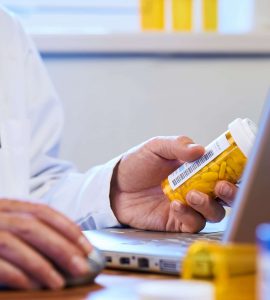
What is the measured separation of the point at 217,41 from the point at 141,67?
0.59ft

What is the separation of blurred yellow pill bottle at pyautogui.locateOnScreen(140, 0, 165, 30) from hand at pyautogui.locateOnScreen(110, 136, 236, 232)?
660mm

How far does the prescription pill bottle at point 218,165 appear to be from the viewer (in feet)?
2.79

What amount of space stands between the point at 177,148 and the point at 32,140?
46 centimetres

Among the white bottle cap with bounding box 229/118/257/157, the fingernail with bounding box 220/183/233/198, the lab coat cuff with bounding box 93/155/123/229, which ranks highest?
the white bottle cap with bounding box 229/118/257/157

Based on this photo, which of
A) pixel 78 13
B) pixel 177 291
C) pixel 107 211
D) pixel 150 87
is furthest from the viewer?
pixel 78 13

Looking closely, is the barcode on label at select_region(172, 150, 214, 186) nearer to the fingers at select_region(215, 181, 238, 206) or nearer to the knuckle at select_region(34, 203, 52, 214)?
the fingers at select_region(215, 181, 238, 206)

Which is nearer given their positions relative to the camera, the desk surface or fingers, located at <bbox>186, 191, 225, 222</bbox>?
the desk surface

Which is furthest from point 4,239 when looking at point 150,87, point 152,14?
point 152,14

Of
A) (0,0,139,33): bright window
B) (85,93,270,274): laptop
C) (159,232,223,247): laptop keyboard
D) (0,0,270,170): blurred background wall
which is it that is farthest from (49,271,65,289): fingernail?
(0,0,139,33): bright window

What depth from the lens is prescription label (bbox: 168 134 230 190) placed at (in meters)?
0.88

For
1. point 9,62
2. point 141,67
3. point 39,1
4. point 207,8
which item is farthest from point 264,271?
point 39,1

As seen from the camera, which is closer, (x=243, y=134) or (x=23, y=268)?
(x=23, y=268)

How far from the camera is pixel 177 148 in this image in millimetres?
1012

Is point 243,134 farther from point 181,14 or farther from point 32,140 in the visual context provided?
point 181,14
